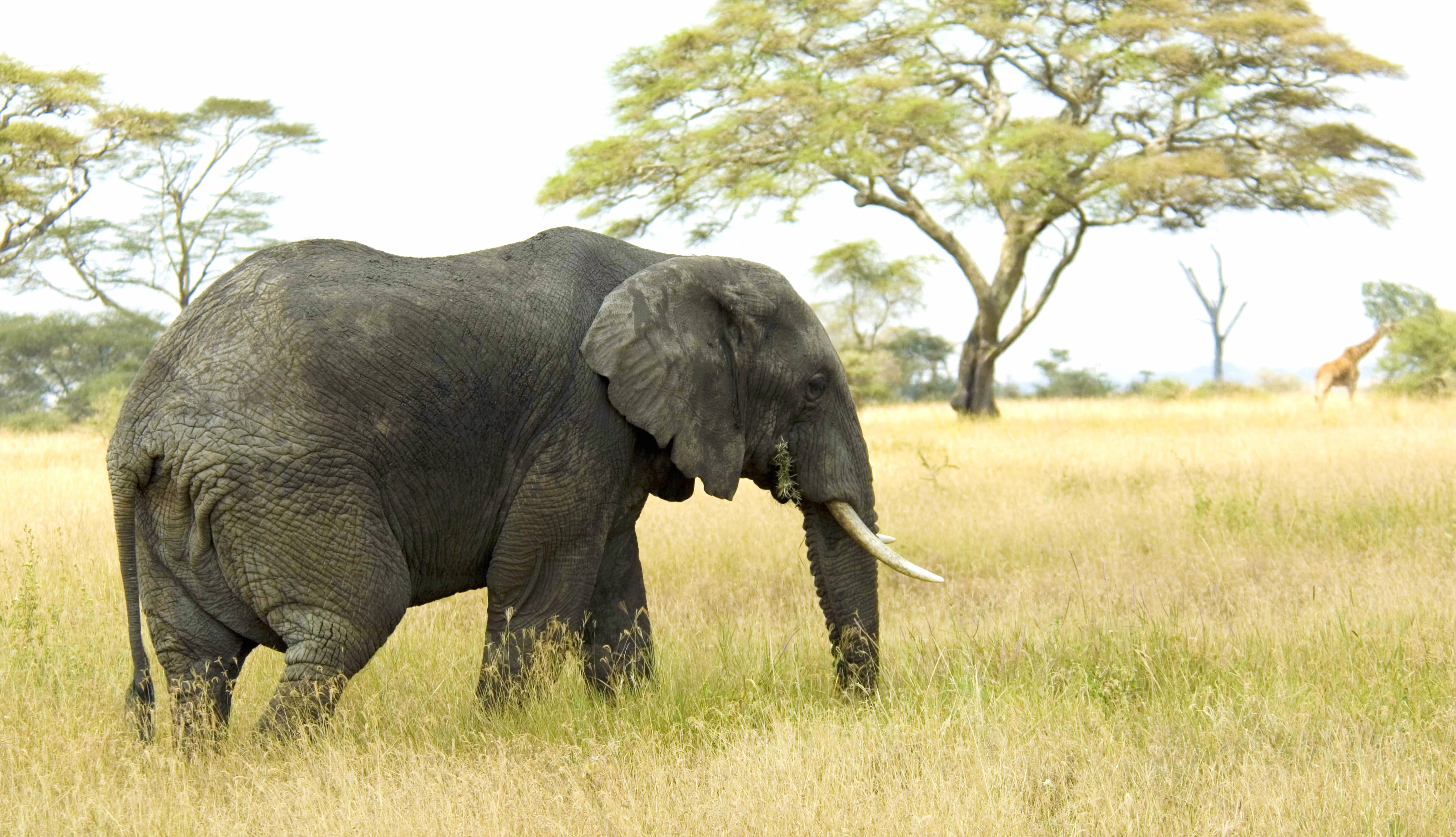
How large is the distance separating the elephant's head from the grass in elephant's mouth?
1.45 ft

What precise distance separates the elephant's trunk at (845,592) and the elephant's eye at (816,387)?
0.43m

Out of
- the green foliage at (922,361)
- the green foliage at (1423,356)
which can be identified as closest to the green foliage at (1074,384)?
the green foliage at (922,361)

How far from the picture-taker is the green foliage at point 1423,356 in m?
23.6

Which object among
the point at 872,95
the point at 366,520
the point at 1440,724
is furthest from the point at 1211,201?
the point at 366,520

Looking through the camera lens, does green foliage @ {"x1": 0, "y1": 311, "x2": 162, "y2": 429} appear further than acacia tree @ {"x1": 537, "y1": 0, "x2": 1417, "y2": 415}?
Yes

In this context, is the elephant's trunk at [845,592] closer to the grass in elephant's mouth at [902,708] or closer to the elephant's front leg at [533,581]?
the grass in elephant's mouth at [902,708]

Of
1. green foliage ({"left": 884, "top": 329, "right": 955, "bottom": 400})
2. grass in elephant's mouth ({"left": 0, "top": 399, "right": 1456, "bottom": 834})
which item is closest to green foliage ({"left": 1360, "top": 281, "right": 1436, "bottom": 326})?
green foliage ({"left": 884, "top": 329, "right": 955, "bottom": 400})

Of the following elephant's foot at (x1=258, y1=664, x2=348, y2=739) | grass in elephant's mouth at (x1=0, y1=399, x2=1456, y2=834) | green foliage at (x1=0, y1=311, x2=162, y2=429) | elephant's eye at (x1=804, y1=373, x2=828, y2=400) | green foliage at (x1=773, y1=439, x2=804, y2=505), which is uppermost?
green foliage at (x1=0, y1=311, x2=162, y2=429)

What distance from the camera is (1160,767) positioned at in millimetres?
4105

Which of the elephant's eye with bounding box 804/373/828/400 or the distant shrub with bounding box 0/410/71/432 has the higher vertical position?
the distant shrub with bounding box 0/410/71/432

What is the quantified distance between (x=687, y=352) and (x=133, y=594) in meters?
2.09

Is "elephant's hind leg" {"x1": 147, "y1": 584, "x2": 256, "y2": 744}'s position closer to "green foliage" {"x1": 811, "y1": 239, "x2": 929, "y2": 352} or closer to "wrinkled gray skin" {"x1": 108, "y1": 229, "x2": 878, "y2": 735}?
"wrinkled gray skin" {"x1": 108, "y1": 229, "x2": 878, "y2": 735}

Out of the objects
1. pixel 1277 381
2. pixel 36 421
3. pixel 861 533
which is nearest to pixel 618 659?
pixel 861 533

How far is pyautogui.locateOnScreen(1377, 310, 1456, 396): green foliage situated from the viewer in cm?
2362
